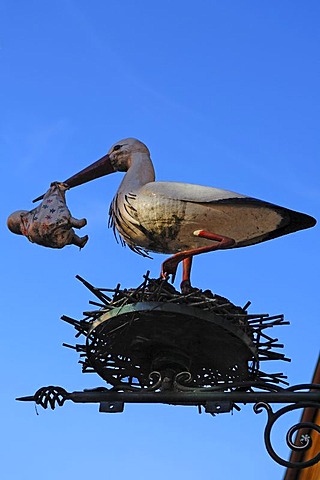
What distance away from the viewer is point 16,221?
458 cm

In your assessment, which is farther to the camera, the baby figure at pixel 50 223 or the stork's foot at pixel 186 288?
the baby figure at pixel 50 223

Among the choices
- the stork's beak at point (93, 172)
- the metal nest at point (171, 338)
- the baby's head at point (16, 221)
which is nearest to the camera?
the metal nest at point (171, 338)

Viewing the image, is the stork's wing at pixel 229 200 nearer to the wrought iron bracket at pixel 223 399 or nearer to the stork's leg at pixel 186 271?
the stork's leg at pixel 186 271

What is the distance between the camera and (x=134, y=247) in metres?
4.75

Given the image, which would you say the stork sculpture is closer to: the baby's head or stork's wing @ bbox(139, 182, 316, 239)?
stork's wing @ bbox(139, 182, 316, 239)

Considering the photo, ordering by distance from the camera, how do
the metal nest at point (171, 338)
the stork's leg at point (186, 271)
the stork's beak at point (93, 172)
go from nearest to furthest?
the metal nest at point (171, 338)
the stork's leg at point (186, 271)
the stork's beak at point (93, 172)

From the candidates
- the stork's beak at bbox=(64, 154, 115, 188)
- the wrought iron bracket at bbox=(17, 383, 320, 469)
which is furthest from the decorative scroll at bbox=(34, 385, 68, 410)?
the stork's beak at bbox=(64, 154, 115, 188)

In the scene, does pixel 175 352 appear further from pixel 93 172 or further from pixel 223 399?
pixel 93 172

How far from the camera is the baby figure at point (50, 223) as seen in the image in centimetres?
440

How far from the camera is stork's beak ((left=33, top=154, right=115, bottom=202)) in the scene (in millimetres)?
5438

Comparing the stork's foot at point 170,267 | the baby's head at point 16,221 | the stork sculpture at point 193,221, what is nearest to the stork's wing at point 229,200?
the stork sculpture at point 193,221

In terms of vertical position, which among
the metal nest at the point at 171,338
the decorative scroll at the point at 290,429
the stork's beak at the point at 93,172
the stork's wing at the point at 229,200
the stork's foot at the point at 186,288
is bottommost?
the decorative scroll at the point at 290,429

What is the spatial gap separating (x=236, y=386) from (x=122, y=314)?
0.57m

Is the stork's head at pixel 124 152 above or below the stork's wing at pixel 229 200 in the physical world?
above
